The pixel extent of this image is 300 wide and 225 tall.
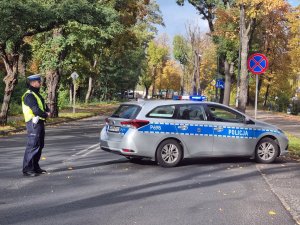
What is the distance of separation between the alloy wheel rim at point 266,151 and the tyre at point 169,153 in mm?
2186

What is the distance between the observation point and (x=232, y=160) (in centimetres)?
1191

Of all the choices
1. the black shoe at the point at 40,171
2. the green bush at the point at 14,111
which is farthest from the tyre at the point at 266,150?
the green bush at the point at 14,111

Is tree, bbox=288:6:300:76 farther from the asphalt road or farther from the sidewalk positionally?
the asphalt road

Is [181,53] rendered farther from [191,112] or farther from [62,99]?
[191,112]

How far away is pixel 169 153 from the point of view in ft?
34.1

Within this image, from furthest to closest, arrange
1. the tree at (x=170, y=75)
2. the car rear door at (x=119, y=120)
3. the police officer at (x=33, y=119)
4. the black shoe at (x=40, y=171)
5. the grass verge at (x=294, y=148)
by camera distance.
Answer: the tree at (x=170, y=75), the grass verge at (x=294, y=148), the car rear door at (x=119, y=120), the black shoe at (x=40, y=171), the police officer at (x=33, y=119)

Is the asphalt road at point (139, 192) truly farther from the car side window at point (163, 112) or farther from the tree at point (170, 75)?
the tree at point (170, 75)

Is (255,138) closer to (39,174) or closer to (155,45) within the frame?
(39,174)

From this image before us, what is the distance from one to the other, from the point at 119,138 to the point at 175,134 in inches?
49.2

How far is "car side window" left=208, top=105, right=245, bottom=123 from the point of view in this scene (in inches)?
429

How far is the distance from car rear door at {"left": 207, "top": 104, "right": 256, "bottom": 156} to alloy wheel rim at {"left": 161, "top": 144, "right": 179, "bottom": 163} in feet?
3.26

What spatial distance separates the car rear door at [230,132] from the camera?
35.5ft

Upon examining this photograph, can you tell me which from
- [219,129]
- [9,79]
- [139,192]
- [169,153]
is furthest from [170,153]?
[9,79]

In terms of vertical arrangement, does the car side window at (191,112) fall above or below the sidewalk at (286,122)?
above
